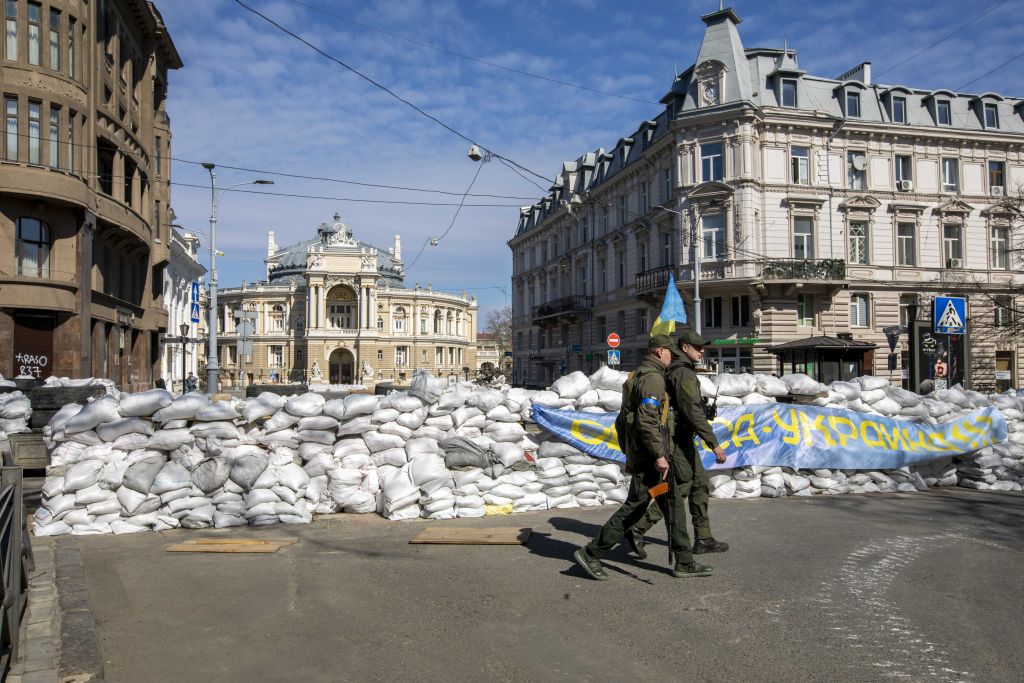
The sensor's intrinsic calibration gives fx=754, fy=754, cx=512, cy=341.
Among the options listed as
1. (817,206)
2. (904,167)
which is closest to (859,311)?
(817,206)

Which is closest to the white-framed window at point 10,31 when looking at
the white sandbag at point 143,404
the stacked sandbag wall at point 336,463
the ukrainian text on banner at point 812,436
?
the stacked sandbag wall at point 336,463

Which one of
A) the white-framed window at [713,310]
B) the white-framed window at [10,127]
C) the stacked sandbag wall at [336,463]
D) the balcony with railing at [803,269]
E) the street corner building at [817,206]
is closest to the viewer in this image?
the stacked sandbag wall at [336,463]

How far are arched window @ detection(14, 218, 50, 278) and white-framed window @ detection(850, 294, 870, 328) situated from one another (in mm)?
30654

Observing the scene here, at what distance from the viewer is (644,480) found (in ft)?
18.5

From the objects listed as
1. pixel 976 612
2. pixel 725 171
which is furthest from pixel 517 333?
pixel 976 612

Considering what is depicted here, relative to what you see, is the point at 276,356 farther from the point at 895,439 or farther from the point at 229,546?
the point at 229,546

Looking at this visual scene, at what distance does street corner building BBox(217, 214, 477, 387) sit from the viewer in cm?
9162

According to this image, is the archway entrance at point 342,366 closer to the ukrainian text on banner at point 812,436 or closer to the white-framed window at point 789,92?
the white-framed window at point 789,92

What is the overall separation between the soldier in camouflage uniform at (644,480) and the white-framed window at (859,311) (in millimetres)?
30348

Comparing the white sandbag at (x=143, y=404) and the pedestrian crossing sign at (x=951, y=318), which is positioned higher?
the pedestrian crossing sign at (x=951, y=318)

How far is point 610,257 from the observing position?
40.1 m

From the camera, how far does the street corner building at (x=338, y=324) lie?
9162 centimetres

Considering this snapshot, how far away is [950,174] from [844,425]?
30743 millimetres

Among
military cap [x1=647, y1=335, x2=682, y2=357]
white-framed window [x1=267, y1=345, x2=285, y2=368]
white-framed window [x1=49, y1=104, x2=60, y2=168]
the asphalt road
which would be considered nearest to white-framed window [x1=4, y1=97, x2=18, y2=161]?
white-framed window [x1=49, y1=104, x2=60, y2=168]
